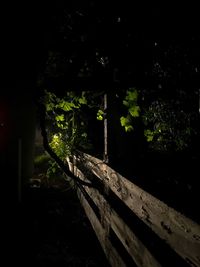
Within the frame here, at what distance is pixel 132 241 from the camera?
3.14 m

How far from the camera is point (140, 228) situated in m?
4.33

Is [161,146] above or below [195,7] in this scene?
below

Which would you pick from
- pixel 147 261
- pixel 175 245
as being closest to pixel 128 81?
pixel 175 245

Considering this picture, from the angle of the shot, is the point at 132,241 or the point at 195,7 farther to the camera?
the point at 132,241

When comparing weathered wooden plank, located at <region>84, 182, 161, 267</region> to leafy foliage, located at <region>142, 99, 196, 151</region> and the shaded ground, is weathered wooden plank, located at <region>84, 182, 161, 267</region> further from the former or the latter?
leafy foliage, located at <region>142, 99, 196, 151</region>

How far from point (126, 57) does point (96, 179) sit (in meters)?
3.43

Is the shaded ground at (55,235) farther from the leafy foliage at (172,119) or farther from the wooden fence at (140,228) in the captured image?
the leafy foliage at (172,119)

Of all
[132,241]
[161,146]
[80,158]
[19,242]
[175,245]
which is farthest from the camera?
[80,158]

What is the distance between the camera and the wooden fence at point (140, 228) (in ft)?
6.74

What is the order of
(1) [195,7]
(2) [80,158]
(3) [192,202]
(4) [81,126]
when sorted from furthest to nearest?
1. (4) [81,126]
2. (2) [80,158]
3. (3) [192,202]
4. (1) [195,7]

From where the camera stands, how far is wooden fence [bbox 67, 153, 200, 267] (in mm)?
2055

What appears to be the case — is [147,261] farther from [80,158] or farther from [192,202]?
[80,158]

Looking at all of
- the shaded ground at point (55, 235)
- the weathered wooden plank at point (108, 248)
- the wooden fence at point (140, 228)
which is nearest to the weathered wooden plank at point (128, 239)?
the wooden fence at point (140, 228)

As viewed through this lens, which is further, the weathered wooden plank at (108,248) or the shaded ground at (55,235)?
the shaded ground at (55,235)
